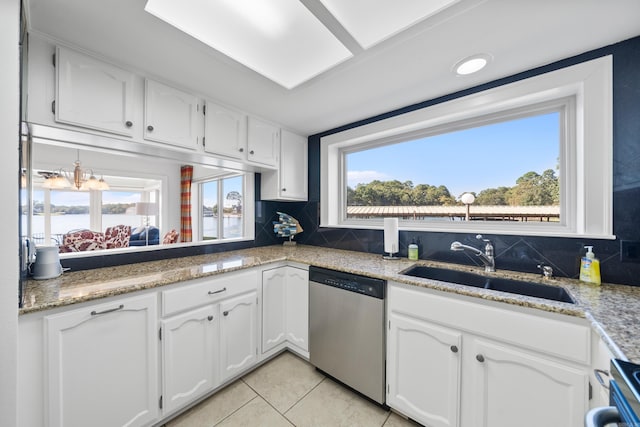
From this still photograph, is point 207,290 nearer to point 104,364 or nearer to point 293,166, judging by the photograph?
point 104,364

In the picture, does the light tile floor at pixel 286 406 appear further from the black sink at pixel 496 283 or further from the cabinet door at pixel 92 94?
the cabinet door at pixel 92 94

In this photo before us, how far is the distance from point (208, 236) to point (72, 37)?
5.12 feet

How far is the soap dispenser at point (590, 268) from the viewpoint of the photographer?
1.27 metres

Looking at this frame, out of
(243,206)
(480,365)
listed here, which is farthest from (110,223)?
(480,365)

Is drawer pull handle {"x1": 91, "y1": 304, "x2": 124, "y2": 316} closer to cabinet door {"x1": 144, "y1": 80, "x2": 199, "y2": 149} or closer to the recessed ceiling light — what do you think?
cabinet door {"x1": 144, "y1": 80, "x2": 199, "y2": 149}

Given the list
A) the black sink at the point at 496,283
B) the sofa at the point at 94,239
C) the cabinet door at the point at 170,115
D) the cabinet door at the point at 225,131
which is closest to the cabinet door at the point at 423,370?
the black sink at the point at 496,283

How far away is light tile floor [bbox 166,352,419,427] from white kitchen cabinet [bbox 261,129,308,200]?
1582 mm

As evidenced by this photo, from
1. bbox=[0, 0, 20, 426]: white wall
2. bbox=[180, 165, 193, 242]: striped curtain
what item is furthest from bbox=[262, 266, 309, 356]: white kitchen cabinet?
bbox=[0, 0, 20, 426]: white wall

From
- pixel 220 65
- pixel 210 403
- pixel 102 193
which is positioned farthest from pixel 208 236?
pixel 220 65

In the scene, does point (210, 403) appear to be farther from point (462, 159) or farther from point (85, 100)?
point (462, 159)

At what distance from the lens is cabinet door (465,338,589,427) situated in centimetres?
96

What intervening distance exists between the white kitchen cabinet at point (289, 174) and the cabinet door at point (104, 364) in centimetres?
144

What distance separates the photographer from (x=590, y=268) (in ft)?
4.19

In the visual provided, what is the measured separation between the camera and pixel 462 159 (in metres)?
1.88
